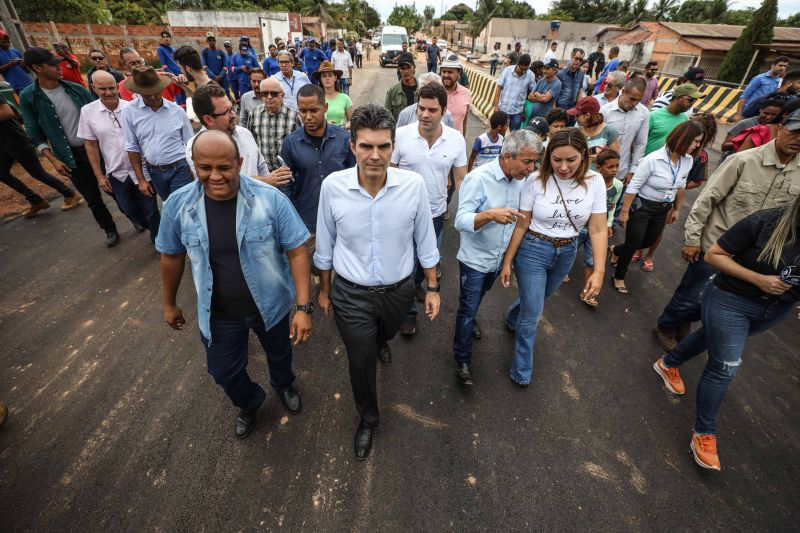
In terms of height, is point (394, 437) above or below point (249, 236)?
below

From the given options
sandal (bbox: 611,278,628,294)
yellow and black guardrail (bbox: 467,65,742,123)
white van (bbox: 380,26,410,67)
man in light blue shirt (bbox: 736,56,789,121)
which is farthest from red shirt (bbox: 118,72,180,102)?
white van (bbox: 380,26,410,67)

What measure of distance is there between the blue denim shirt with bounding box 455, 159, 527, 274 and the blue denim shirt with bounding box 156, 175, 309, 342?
4.01 ft

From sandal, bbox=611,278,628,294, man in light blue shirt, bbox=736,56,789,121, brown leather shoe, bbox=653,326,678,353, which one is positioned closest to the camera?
brown leather shoe, bbox=653,326,678,353

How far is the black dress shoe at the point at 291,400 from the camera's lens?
9.19 ft

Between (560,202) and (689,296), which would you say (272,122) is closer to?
(560,202)

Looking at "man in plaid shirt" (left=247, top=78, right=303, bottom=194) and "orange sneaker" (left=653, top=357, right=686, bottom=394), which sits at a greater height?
"man in plaid shirt" (left=247, top=78, right=303, bottom=194)

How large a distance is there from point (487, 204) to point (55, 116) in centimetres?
537

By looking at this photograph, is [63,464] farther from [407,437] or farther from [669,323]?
[669,323]

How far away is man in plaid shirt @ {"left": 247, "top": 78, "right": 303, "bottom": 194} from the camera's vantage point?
372cm

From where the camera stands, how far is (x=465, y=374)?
3062 mm

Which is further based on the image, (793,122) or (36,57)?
(36,57)

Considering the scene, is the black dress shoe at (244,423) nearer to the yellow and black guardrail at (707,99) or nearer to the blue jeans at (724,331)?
the blue jeans at (724,331)

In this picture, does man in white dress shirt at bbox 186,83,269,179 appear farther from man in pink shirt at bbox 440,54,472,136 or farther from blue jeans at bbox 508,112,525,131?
blue jeans at bbox 508,112,525,131

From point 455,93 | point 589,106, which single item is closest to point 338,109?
point 455,93
